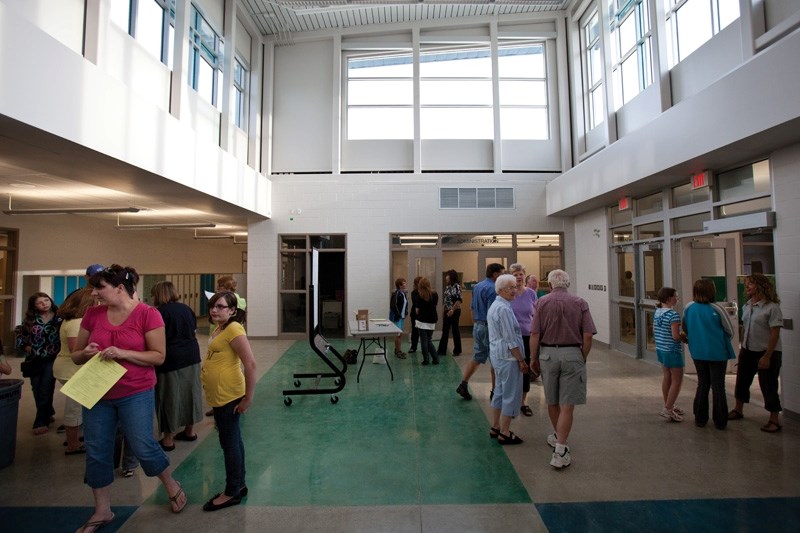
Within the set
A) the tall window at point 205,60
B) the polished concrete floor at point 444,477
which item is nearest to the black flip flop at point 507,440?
the polished concrete floor at point 444,477

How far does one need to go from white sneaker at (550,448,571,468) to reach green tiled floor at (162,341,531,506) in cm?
31

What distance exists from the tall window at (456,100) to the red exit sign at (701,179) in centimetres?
493

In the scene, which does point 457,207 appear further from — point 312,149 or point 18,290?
point 18,290

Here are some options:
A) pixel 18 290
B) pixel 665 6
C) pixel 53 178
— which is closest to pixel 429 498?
pixel 53 178

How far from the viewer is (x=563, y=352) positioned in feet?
9.97

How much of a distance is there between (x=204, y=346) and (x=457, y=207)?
20.1 feet

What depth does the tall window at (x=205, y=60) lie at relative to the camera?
275 inches

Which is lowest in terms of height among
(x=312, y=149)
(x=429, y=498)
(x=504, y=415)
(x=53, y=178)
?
(x=429, y=498)

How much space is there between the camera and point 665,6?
20.8ft

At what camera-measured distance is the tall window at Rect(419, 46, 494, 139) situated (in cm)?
961

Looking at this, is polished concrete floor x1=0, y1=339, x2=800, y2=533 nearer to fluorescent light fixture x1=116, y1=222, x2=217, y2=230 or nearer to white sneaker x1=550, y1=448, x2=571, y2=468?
white sneaker x1=550, y1=448, x2=571, y2=468

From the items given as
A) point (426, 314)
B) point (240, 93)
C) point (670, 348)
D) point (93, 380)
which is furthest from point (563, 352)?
point (240, 93)

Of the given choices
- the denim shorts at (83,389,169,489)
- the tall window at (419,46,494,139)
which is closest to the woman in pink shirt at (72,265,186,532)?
the denim shorts at (83,389,169,489)

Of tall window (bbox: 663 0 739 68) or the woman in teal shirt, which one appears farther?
tall window (bbox: 663 0 739 68)
